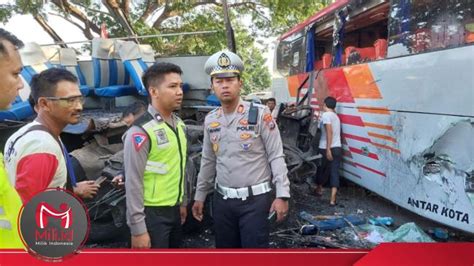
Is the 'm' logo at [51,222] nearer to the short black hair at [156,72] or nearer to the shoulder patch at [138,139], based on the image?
the shoulder patch at [138,139]

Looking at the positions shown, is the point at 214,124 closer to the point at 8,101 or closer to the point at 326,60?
the point at 8,101

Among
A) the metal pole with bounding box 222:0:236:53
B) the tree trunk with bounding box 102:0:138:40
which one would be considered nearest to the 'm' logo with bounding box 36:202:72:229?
the tree trunk with bounding box 102:0:138:40

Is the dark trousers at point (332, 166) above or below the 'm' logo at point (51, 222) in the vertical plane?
below

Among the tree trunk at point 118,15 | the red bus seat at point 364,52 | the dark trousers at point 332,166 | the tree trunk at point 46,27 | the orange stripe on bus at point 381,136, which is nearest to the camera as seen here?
the tree trunk at point 46,27

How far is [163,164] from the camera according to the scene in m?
1.67

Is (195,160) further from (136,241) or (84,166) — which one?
(136,241)

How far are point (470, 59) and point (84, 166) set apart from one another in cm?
222

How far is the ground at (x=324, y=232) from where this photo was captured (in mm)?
1578

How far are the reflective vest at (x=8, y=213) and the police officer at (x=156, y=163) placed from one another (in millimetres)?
482

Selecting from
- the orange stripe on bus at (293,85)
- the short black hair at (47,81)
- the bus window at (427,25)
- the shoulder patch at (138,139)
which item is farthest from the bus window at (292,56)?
the short black hair at (47,81)

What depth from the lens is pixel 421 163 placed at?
8.77 feet

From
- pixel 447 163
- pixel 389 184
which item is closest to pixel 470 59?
pixel 447 163

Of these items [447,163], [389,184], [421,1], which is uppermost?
[421,1]

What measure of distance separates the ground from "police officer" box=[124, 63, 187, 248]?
11.3 inches
